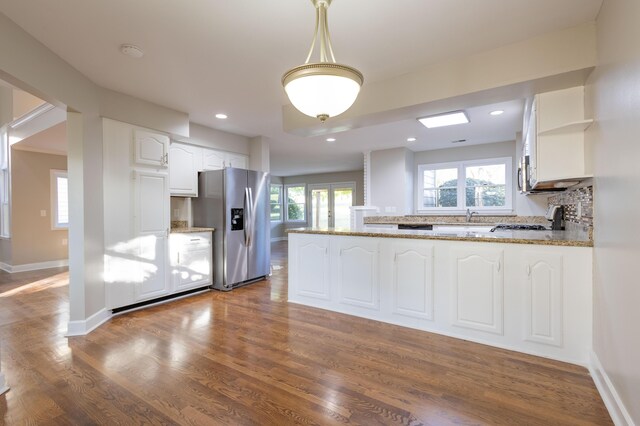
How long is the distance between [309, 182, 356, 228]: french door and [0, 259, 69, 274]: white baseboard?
6671 millimetres

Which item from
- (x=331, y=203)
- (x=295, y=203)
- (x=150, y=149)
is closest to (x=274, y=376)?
(x=150, y=149)

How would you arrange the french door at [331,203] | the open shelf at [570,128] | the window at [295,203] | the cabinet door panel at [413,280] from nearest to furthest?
the open shelf at [570,128], the cabinet door panel at [413,280], the french door at [331,203], the window at [295,203]

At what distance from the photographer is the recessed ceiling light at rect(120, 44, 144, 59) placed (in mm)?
2406

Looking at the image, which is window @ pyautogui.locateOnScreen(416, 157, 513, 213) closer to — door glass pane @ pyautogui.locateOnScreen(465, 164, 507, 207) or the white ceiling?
door glass pane @ pyautogui.locateOnScreen(465, 164, 507, 207)

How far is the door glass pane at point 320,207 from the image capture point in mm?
10602

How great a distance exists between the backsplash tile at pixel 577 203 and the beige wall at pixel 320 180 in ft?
19.5

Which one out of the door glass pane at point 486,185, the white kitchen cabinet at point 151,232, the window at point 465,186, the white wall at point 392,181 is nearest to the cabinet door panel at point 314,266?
the white kitchen cabinet at point 151,232

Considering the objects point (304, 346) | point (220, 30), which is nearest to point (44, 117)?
point (220, 30)

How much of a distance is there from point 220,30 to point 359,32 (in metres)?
0.99

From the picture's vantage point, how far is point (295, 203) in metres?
11.3

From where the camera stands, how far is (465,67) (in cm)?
256

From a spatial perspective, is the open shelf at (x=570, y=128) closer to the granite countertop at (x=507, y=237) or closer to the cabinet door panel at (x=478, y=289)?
the granite countertop at (x=507, y=237)

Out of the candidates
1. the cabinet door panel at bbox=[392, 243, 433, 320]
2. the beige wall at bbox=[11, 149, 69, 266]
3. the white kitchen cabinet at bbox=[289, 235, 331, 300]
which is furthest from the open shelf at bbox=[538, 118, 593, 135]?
the beige wall at bbox=[11, 149, 69, 266]

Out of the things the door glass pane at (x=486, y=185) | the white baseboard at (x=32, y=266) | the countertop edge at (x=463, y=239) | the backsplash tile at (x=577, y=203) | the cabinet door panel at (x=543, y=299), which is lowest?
the white baseboard at (x=32, y=266)
